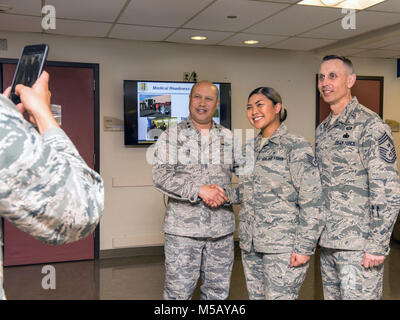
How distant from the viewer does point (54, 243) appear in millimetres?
706

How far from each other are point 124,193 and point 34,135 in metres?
4.13

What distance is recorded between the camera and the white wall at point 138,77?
4477mm

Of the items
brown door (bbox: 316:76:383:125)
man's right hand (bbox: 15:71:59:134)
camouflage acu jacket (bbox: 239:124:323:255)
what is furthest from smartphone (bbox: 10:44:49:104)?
brown door (bbox: 316:76:383:125)

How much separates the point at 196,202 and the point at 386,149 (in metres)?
1.13

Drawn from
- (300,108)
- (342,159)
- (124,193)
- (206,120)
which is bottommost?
(124,193)

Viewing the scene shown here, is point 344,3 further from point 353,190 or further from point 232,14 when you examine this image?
point 353,190

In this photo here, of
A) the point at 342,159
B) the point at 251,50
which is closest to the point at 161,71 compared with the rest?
the point at 251,50

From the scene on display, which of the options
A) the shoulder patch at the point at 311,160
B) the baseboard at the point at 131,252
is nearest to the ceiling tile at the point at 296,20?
the shoulder patch at the point at 311,160

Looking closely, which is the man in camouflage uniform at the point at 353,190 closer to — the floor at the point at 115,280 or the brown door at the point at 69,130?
the floor at the point at 115,280

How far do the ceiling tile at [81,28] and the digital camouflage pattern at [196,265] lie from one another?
2.41m

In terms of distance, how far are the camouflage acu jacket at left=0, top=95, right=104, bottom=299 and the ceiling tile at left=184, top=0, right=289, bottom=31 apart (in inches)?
112

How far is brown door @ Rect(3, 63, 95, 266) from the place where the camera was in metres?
4.33

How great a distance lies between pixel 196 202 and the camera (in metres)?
2.46

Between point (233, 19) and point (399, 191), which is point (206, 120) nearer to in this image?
point (399, 191)
